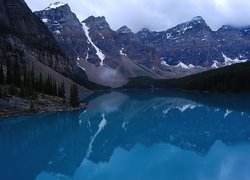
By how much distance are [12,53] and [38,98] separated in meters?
85.7

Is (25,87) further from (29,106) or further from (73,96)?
(29,106)

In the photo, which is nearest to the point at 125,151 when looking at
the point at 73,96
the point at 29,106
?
the point at 29,106

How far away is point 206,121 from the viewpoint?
6731cm

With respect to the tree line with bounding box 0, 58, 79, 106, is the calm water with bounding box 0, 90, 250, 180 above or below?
below

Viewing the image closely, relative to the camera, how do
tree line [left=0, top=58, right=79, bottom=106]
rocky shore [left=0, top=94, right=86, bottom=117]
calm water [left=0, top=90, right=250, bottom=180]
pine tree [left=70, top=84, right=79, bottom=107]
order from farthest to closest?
pine tree [left=70, top=84, right=79, bottom=107] → tree line [left=0, top=58, right=79, bottom=106] → rocky shore [left=0, top=94, right=86, bottom=117] → calm water [left=0, top=90, right=250, bottom=180]

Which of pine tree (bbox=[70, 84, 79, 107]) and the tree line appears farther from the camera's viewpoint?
pine tree (bbox=[70, 84, 79, 107])

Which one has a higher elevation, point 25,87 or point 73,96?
point 25,87

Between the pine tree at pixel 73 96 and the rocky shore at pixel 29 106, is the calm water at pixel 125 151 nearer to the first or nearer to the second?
the rocky shore at pixel 29 106

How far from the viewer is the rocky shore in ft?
253

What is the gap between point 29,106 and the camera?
82250 millimetres

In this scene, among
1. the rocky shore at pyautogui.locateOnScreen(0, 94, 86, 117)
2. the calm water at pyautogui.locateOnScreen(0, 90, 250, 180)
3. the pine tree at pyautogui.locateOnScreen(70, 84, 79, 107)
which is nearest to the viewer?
the calm water at pyautogui.locateOnScreen(0, 90, 250, 180)

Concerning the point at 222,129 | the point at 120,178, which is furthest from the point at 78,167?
the point at 222,129

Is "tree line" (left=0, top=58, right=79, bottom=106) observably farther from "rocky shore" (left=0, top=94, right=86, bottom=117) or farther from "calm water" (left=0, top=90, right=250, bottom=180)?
"calm water" (left=0, top=90, right=250, bottom=180)

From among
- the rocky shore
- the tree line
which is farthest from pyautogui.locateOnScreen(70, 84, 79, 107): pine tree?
the rocky shore
